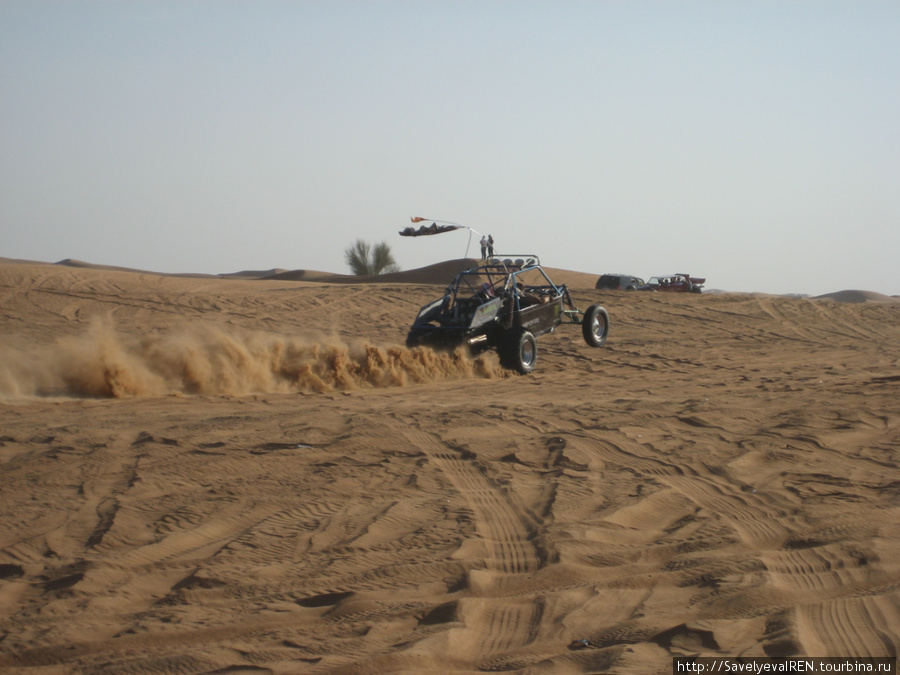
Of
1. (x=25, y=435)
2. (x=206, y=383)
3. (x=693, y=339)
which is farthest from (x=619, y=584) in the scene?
(x=693, y=339)

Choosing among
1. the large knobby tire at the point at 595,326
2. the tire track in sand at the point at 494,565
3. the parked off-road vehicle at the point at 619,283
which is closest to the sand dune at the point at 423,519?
the tire track in sand at the point at 494,565

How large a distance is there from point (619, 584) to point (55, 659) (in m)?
2.46

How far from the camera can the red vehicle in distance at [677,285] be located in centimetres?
2944

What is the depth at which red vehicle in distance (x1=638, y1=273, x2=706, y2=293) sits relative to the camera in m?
29.4

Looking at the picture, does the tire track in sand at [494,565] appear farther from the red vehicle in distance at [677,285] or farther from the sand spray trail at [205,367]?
the red vehicle in distance at [677,285]

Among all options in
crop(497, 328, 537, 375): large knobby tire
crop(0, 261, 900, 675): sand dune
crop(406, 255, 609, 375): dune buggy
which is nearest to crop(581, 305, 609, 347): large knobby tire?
crop(406, 255, 609, 375): dune buggy

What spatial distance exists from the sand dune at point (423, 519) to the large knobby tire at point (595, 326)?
8.57ft

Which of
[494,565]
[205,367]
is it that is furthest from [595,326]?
[494,565]

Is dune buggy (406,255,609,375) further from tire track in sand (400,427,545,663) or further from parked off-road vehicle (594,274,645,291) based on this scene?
parked off-road vehicle (594,274,645,291)

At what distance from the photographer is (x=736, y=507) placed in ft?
17.0

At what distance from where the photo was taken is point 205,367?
1069cm

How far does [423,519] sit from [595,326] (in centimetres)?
959

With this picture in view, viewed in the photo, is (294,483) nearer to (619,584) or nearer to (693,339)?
(619,584)

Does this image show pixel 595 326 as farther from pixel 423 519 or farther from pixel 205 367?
pixel 423 519
